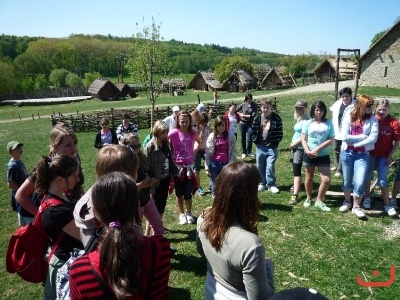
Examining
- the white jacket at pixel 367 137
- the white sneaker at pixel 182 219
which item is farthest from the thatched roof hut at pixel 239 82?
the white sneaker at pixel 182 219

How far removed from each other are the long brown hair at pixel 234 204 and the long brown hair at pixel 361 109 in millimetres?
4024

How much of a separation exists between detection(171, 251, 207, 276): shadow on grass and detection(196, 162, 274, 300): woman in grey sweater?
2259mm

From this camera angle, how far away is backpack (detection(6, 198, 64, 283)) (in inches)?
110

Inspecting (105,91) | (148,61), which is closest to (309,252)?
(148,61)

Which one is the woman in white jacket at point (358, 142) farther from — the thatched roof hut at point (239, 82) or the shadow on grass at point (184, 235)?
the thatched roof hut at point (239, 82)

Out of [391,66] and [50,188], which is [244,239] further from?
[391,66]

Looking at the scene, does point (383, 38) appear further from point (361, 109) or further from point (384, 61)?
point (361, 109)

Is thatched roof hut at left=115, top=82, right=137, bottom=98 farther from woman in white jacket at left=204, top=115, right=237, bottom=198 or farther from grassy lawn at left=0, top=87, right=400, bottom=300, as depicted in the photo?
woman in white jacket at left=204, top=115, right=237, bottom=198

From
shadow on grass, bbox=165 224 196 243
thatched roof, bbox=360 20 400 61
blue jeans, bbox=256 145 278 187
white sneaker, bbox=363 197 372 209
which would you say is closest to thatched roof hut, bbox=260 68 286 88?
Result: thatched roof, bbox=360 20 400 61

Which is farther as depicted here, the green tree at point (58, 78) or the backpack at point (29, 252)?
the green tree at point (58, 78)

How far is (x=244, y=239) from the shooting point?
2.06 m

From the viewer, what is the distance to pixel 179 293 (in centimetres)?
416

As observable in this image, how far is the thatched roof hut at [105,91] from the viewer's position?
59.1 metres

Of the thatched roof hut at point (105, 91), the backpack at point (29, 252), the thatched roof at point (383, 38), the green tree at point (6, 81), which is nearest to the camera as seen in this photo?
the backpack at point (29, 252)
